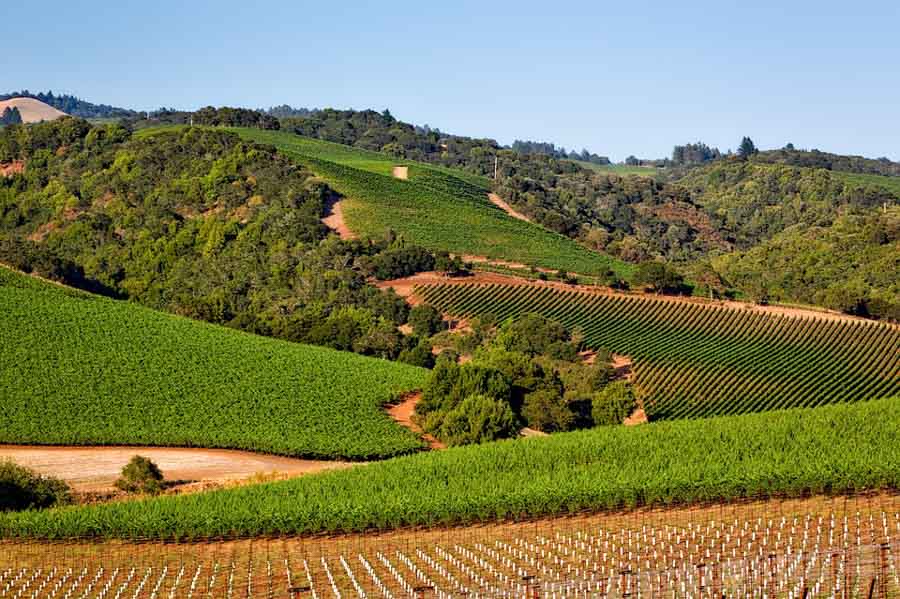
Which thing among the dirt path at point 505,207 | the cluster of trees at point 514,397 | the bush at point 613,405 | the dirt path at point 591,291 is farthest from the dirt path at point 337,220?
the bush at point 613,405

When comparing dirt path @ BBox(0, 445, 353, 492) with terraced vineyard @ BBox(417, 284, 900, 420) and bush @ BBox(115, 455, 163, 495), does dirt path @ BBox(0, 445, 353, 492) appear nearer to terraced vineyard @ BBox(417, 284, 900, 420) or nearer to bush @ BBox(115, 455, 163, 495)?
bush @ BBox(115, 455, 163, 495)

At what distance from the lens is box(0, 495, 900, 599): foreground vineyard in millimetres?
29766

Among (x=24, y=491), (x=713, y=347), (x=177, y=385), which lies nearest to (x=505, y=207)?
(x=713, y=347)

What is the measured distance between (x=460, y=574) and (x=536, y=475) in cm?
1111

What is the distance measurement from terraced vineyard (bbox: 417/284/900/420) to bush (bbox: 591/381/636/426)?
3.33 meters

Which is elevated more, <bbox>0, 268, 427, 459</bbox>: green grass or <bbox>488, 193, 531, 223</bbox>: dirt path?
<bbox>488, 193, 531, 223</bbox>: dirt path

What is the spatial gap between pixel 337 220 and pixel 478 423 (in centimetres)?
6379

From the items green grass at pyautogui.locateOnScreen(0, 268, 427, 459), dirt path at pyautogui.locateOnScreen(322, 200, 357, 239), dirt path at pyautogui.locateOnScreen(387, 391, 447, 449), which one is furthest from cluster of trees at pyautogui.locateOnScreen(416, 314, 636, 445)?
dirt path at pyautogui.locateOnScreen(322, 200, 357, 239)

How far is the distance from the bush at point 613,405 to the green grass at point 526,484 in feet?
47.7

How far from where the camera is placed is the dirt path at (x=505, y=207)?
462 feet

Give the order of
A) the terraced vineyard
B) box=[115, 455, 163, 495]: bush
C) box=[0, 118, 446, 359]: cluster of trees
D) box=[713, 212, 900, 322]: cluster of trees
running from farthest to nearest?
box=[713, 212, 900, 322]: cluster of trees < box=[0, 118, 446, 359]: cluster of trees < the terraced vineyard < box=[115, 455, 163, 495]: bush

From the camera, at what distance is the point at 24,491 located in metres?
44.8

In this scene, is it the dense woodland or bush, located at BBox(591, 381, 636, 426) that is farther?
the dense woodland

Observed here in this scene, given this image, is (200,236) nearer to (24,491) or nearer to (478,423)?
(478,423)
